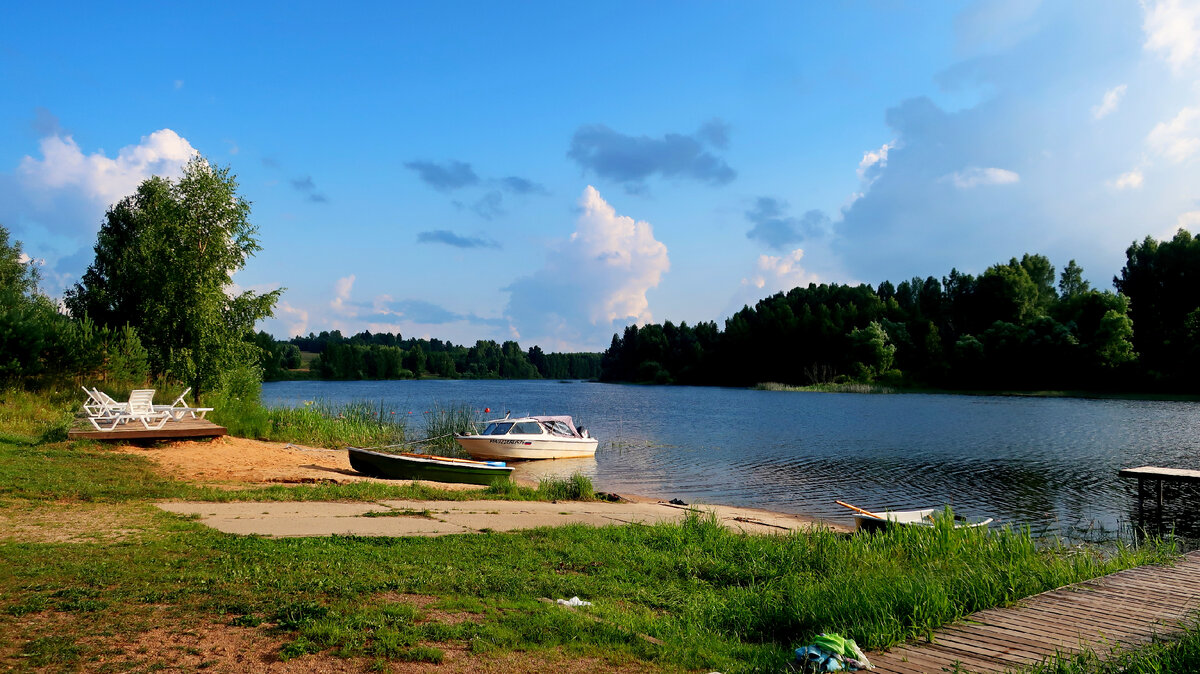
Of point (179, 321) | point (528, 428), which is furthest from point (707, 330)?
point (179, 321)

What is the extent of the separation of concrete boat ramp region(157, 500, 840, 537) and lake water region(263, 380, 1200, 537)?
19.5 feet

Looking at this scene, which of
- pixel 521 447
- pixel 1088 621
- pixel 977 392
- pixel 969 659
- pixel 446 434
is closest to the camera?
pixel 969 659

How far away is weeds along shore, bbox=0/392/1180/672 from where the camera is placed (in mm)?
5355

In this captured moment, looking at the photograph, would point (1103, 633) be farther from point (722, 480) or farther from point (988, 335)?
point (988, 335)

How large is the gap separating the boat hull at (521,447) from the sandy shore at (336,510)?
6.03 metres

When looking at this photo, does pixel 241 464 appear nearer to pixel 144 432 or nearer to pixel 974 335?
pixel 144 432

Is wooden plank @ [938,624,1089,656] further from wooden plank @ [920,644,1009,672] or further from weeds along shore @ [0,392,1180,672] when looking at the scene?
wooden plank @ [920,644,1009,672]

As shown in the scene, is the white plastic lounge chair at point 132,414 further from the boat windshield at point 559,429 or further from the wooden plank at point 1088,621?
the wooden plank at point 1088,621

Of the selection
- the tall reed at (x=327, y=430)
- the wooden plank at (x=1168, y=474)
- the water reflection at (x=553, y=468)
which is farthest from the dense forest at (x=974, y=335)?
the tall reed at (x=327, y=430)

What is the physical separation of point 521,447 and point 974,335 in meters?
98.7

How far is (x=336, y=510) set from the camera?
1154 cm

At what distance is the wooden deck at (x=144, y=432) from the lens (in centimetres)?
1717

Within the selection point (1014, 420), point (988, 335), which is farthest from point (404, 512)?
point (988, 335)

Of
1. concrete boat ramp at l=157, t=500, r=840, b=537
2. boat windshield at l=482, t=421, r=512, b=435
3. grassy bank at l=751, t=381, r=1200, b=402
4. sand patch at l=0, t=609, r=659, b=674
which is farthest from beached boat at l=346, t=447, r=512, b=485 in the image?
grassy bank at l=751, t=381, r=1200, b=402
